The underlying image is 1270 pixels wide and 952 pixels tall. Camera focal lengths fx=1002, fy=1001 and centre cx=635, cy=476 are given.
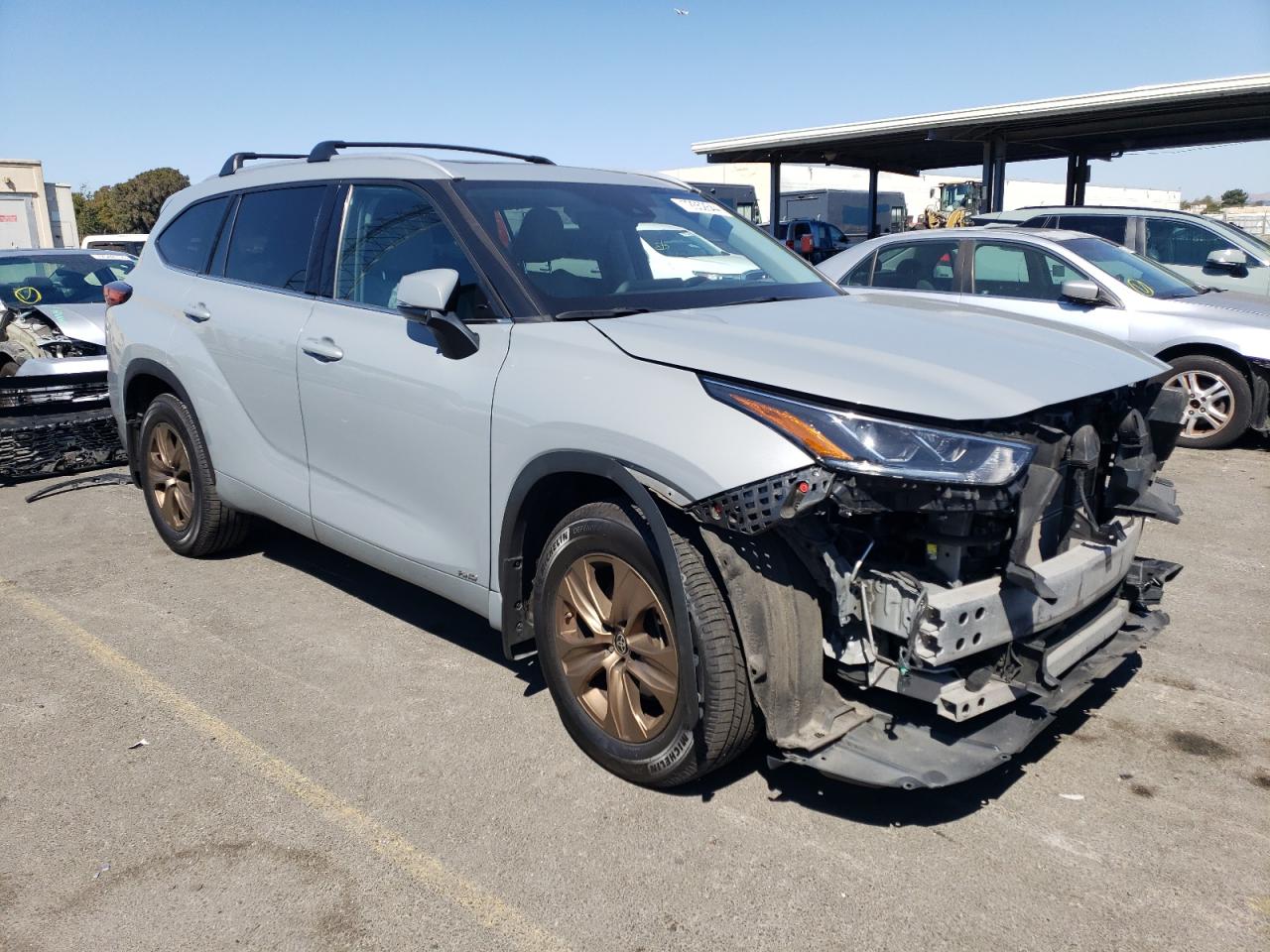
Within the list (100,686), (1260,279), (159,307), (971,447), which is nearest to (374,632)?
(100,686)

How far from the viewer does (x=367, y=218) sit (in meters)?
4.08

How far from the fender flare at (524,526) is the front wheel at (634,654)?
52 mm

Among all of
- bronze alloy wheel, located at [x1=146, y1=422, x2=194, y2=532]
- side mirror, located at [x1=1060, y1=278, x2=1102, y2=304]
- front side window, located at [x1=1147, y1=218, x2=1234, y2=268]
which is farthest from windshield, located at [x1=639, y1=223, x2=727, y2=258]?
front side window, located at [x1=1147, y1=218, x2=1234, y2=268]

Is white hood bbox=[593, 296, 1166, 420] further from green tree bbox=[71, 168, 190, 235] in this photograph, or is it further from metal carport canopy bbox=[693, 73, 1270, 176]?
green tree bbox=[71, 168, 190, 235]

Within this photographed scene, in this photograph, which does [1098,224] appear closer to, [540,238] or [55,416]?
[540,238]

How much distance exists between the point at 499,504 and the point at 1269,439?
7361mm

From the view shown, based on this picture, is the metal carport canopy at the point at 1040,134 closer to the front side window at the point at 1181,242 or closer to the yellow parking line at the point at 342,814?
the front side window at the point at 1181,242

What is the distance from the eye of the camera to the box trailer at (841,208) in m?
37.8

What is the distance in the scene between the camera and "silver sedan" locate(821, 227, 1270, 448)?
7750 millimetres

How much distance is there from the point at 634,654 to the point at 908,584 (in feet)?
2.89

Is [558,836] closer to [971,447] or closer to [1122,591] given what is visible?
[971,447]

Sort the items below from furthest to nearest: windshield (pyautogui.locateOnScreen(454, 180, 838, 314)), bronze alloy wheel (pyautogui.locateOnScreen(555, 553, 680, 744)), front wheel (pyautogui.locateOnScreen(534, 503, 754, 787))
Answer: windshield (pyautogui.locateOnScreen(454, 180, 838, 314))
bronze alloy wheel (pyautogui.locateOnScreen(555, 553, 680, 744))
front wheel (pyautogui.locateOnScreen(534, 503, 754, 787))

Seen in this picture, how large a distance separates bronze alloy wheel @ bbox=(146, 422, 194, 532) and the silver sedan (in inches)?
205

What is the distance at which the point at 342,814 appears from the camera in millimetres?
3070
